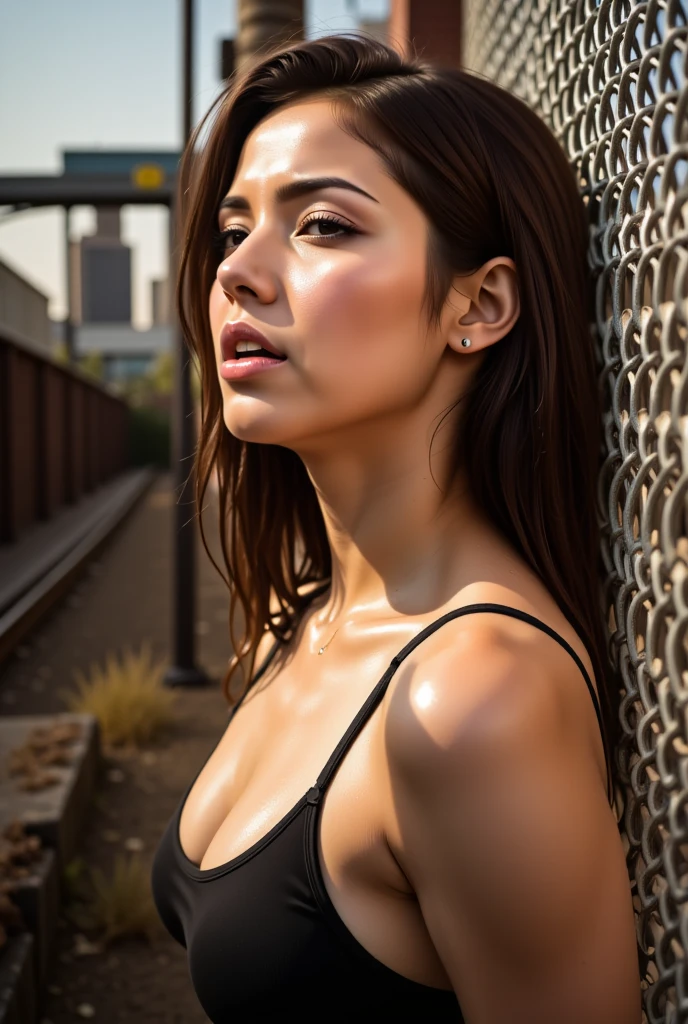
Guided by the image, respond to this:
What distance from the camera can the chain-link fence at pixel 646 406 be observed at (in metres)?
1.19

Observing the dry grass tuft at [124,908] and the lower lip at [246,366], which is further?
the dry grass tuft at [124,908]

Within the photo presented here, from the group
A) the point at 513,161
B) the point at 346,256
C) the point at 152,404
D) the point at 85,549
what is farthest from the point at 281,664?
the point at 152,404

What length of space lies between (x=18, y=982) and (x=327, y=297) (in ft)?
6.81

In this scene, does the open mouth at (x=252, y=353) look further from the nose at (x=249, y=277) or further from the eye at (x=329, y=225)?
the eye at (x=329, y=225)

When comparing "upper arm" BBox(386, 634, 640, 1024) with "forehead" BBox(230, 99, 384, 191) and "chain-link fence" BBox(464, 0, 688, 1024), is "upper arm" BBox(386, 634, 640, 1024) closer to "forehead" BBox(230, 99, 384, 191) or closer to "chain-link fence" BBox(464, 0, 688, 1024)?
"chain-link fence" BBox(464, 0, 688, 1024)

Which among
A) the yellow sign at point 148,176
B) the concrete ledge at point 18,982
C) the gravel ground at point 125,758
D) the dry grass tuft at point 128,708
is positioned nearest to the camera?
the concrete ledge at point 18,982

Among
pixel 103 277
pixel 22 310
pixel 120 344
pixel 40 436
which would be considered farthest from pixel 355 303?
pixel 103 277

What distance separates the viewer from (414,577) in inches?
65.4

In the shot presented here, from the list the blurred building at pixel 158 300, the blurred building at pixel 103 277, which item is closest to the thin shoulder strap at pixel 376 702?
the blurred building at pixel 158 300

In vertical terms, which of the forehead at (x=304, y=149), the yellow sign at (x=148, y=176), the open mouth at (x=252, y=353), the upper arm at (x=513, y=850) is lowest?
the upper arm at (x=513, y=850)

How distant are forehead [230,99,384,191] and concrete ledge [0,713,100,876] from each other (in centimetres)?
262

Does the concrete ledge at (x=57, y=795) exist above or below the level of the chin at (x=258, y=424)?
below

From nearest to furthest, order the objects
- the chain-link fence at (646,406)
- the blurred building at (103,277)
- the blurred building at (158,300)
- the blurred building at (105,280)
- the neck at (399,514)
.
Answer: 1. the chain-link fence at (646,406)
2. the neck at (399,514)
3. the blurred building at (158,300)
4. the blurred building at (105,280)
5. the blurred building at (103,277)

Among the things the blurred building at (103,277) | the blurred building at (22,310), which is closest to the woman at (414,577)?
the blurred building at (22,310)
